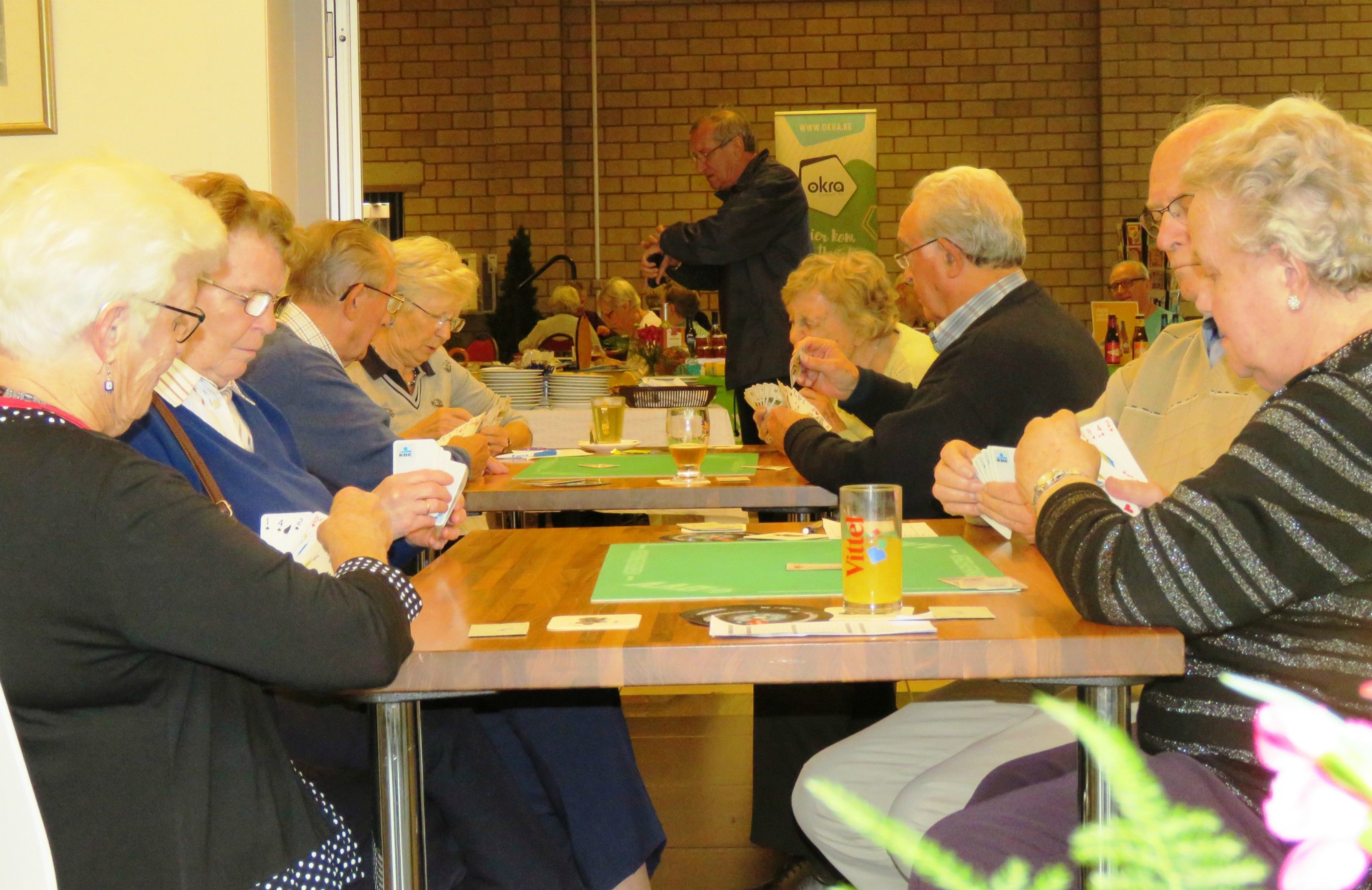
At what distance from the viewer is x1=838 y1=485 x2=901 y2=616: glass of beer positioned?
141 cm

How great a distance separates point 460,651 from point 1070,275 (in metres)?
9.97

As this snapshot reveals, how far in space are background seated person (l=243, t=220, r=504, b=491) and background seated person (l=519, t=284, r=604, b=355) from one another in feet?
14.3

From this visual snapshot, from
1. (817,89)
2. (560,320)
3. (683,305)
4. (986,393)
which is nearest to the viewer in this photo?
(986,393)

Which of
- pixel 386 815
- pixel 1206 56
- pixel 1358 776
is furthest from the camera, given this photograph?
pixel 1206 56

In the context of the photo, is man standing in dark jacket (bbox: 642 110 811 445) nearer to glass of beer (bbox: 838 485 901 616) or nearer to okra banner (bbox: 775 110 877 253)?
okra banner (bbox: 775 110 877 253)

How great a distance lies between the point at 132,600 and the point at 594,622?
481mm

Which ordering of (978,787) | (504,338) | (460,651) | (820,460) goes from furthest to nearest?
(504,338) → (820,460) → (978,787) → (460,651)

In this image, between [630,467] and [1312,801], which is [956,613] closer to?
[1312,801]

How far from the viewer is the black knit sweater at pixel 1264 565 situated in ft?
3.88

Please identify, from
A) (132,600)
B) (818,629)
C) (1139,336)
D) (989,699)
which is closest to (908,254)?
(989,699)

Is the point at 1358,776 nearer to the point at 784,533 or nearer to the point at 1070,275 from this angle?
the point at 784,533

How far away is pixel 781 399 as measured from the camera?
3371 millimetres

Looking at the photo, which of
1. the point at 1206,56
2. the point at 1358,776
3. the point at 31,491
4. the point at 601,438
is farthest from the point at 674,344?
the point at 1206,56

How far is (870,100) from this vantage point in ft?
34.2
